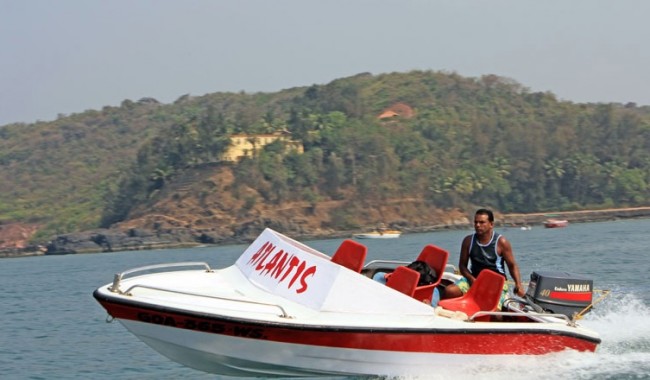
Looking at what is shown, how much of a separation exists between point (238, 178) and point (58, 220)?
902 inches

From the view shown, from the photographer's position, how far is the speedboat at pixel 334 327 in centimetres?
1007

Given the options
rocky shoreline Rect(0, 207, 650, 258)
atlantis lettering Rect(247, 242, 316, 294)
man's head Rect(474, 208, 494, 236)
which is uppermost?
man's head Rect(474, 208, 494, 236)

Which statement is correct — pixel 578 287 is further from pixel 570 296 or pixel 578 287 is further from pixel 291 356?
pixel 291 356

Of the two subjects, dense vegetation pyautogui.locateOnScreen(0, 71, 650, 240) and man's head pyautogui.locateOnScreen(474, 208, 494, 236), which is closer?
man's head pyautogui.locateOnScreen(474, 208, 494, 236)

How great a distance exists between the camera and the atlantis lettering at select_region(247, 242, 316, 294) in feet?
35.4

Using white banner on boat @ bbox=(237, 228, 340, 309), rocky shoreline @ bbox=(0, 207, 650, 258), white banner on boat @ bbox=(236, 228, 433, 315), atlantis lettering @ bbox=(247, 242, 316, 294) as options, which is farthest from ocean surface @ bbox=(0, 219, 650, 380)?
rocky shoreline @ bbox=(0, 207, 650, 258)

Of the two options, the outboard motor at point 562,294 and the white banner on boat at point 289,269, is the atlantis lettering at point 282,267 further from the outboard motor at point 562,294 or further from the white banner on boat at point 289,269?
the outboard motor at point 562,294

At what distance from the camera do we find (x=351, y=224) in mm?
104062

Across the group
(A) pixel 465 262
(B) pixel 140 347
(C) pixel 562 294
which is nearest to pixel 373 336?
(A) pixel 465 262

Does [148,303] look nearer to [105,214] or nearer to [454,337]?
[454,337]

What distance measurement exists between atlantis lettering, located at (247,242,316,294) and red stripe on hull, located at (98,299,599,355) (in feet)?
2.49

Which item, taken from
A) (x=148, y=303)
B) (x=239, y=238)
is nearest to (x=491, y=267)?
(x=148, y=303)

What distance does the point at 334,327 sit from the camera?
392 inches

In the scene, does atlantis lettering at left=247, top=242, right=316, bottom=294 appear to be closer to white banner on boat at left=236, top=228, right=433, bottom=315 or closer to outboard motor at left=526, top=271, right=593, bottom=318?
white banner on boat at left=236, top=228, right=433, bottom=315
